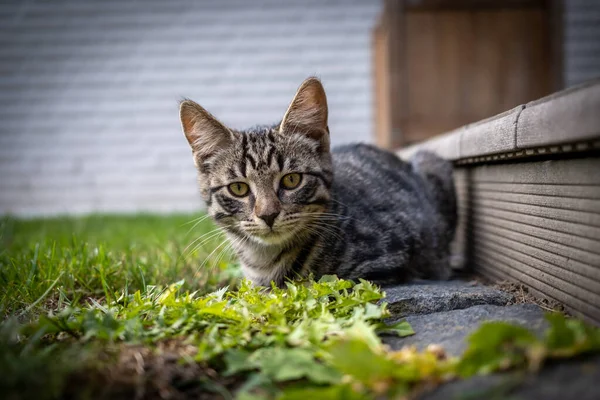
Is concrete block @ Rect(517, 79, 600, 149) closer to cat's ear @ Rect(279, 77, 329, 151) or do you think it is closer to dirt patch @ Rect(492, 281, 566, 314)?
dirt patch @ Rect(492, 281, 566, 314)

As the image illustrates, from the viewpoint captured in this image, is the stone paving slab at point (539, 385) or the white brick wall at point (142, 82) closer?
the stone paving slab at point (539, 385)

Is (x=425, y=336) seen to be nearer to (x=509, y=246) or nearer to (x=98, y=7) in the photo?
(x=509, y=246)

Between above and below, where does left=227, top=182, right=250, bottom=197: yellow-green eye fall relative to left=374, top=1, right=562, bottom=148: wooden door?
below

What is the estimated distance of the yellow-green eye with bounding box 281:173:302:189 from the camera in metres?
2.29

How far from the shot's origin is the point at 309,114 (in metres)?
2.40

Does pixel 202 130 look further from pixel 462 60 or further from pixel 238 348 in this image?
pixel 462 60

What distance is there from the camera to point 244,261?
8.30ft

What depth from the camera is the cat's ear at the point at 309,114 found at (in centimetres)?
234

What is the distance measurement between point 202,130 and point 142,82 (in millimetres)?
5682

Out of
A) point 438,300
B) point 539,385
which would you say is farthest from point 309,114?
point 539,385

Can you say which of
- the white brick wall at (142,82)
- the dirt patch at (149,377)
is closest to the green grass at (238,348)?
the dirt patch at (149,377)

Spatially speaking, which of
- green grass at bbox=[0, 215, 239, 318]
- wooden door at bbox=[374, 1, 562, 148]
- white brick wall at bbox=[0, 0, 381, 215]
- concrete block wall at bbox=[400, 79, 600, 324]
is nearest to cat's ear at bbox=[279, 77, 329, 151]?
green grass at bbox=[0, 215, 239, 318]

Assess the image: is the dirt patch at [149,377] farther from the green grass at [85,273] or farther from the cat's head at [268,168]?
the cat's head at [268,168]

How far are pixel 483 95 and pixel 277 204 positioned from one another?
3097 millimetres
